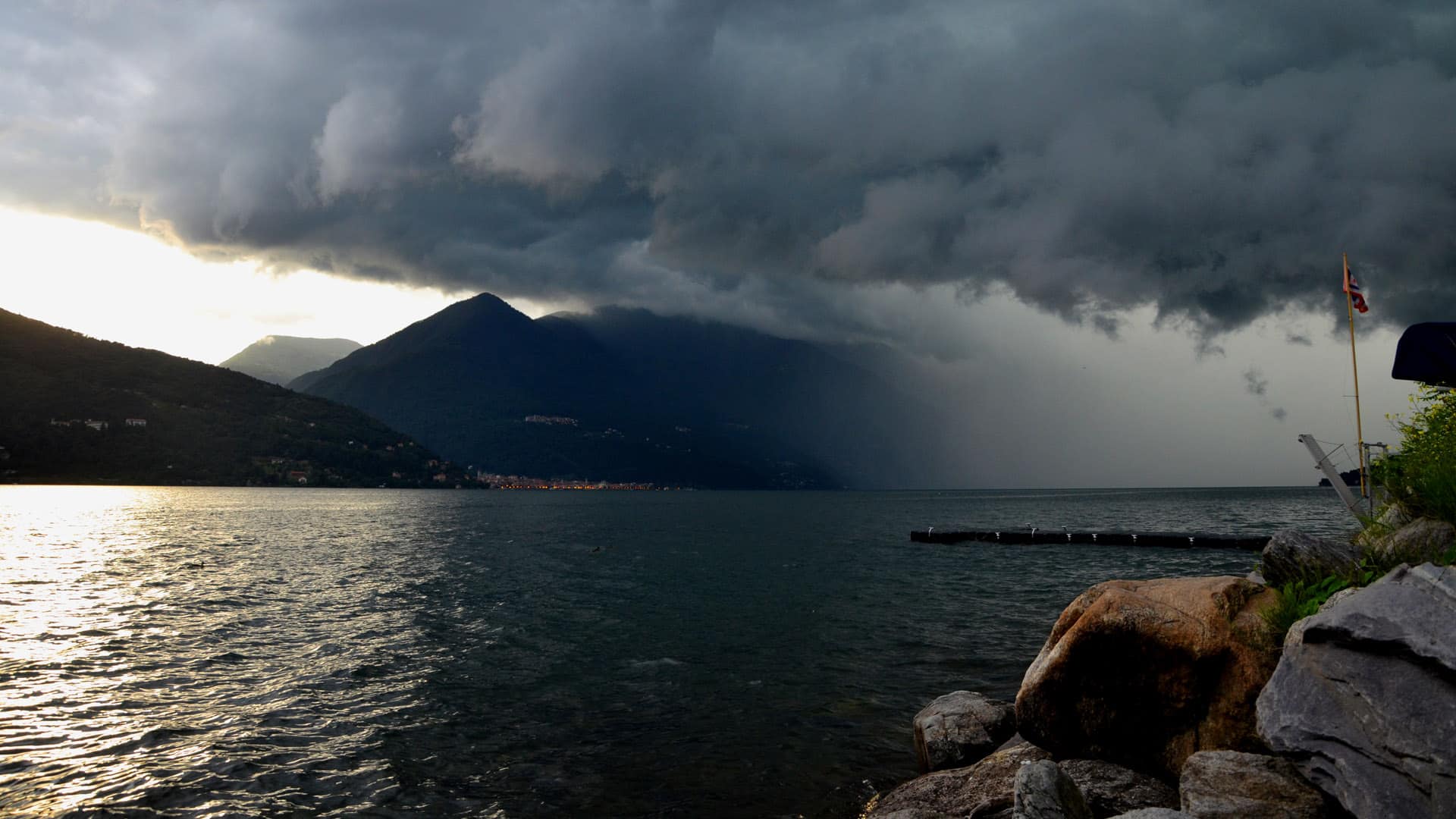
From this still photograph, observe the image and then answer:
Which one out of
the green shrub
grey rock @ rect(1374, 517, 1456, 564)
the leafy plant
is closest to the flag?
the green shrub

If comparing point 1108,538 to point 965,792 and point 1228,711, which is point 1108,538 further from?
point 965,792

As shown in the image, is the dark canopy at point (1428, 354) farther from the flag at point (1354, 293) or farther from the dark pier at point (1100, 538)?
the dark pier at point (1100, 538)

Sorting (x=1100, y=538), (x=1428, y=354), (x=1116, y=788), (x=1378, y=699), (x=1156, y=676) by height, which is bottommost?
(x=1100, y=538)

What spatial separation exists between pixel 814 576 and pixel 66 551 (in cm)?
5759

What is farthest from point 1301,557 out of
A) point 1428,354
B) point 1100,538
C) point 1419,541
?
point 1100,538

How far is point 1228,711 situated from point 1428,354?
635 inches

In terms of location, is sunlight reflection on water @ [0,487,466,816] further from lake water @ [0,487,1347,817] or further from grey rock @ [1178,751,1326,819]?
grey rock @ [1178,751,1326,819]

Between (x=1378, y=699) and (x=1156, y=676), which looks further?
(x=1156, y=676)

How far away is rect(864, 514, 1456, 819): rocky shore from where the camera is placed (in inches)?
294

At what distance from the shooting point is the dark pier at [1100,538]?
67.8 m

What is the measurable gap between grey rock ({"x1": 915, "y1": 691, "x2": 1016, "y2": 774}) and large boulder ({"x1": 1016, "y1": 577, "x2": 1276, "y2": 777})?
1848mm

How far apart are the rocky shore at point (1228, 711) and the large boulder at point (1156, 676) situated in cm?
2

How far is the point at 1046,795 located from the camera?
8.43 meters

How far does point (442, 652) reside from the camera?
24484 mm
